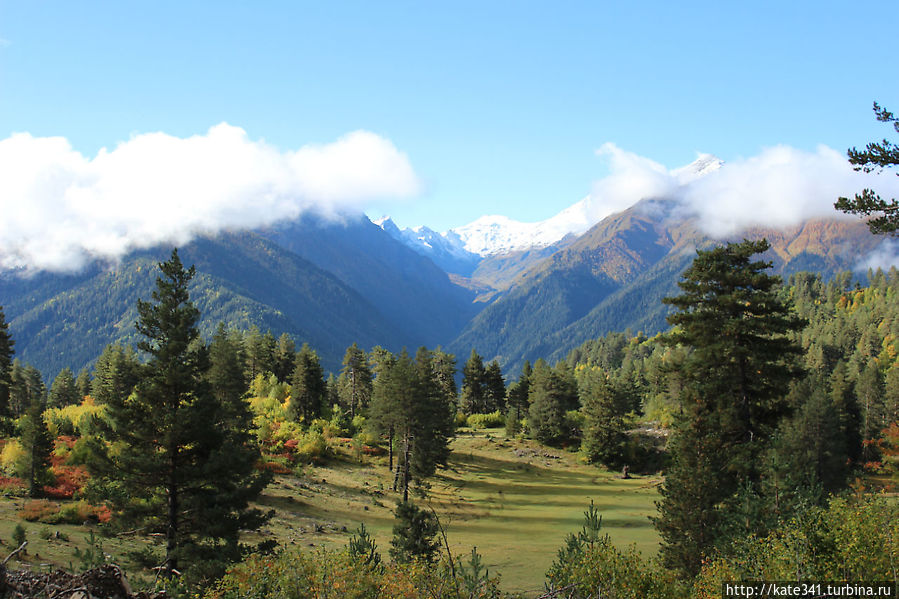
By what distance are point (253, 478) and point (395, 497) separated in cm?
3020

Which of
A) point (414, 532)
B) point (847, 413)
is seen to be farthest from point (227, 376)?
point (847, 413)

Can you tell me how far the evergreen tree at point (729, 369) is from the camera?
20.6m

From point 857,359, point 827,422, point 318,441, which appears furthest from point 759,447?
point 857,359

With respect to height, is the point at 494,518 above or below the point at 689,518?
below

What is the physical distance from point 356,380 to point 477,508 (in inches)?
1528

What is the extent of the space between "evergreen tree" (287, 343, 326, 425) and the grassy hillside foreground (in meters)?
8.84

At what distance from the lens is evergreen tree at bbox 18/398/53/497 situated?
34500 millimetres

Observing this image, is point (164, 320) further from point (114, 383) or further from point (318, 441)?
point (114, 383)

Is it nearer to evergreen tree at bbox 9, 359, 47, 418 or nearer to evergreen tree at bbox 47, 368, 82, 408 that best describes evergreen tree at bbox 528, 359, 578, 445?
evergreen tree at bbox 9, 359, 47, 418

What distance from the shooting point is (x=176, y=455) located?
21.7m

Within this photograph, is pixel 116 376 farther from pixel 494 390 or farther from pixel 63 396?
pixel 494 390

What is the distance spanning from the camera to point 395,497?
51094 millimetres

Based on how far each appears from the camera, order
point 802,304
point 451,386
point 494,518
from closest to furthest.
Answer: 1. point 494,518
2. point 451,386
3. point 802,304

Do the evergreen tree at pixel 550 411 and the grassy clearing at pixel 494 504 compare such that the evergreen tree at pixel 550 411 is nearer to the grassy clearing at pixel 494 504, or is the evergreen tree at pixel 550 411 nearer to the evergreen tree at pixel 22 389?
the grassy clearing at pixel 494 504
